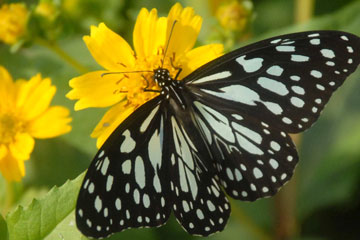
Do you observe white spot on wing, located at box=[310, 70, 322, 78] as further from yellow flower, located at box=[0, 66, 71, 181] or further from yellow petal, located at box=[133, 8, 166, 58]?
yellow flower, located at box=[0, 66, 71, 181]

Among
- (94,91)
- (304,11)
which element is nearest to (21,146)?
(94,91)

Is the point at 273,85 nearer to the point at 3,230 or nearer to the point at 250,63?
the point at 250,63

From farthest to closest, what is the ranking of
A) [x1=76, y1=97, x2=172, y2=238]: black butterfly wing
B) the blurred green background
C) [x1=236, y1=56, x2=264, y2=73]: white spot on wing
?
1. the blurred green background
2. [x1=236, y1=56, x2=264, y2=73]: white spot on wing
3. [x1=76, y1=97, x2=172, y2=238]: black butterfly wing

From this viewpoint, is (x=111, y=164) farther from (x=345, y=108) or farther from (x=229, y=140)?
(x=345, y=108)

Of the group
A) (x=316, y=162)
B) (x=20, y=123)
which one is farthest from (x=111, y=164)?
(x=316, y=162)

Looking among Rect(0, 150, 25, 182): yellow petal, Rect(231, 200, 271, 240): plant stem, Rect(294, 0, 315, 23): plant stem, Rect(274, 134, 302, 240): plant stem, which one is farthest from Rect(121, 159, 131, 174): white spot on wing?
Rect(294, 0, 315, 23): plant stem

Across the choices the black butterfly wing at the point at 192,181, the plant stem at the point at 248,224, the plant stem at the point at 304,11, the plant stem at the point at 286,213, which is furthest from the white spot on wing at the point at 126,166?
the plant stem at the point at 304,11
